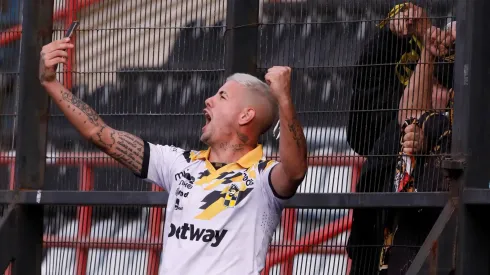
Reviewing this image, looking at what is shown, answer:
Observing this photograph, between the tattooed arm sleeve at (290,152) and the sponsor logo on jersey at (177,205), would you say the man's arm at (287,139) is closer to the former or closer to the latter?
the tattooed arm sleeve at (290,152)

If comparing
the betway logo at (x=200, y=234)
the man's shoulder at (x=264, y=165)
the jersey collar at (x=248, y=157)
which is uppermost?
the jersey collar at (x=248, y=157)

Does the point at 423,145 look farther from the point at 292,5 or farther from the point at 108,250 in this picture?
the point at 108,250

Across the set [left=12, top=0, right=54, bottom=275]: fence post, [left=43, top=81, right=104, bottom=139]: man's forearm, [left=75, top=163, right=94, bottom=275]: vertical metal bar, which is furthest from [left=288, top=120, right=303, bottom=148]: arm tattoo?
[left=12, top=0, right=54, bottom=275]: fence post

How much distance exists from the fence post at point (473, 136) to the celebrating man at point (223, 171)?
3.15ft

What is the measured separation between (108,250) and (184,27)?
1.34 meters

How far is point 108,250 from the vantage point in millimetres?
→ 6523

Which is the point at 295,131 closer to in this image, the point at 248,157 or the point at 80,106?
the point at 248,157

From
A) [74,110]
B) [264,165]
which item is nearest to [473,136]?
[264,165]

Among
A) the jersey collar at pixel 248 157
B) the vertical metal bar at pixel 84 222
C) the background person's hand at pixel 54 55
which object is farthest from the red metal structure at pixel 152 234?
the background person's hand at pixel 54 55

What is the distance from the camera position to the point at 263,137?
6230mm

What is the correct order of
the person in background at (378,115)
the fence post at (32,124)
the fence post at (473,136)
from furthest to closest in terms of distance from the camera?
the fence post at (32,124) → the person in background at (378,115) → the fence post at (473,136)

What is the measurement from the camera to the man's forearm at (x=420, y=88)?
572 centimetres

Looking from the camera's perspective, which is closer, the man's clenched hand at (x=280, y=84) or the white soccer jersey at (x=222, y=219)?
the man's clenched hand at (x=280, y=84)

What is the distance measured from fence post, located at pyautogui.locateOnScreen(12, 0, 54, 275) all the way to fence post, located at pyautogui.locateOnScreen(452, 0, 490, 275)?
8.09 feet
